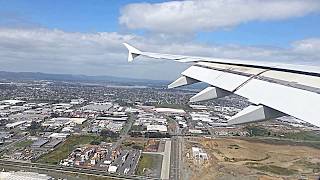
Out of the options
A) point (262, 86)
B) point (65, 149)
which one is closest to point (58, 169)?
point (65, 149)

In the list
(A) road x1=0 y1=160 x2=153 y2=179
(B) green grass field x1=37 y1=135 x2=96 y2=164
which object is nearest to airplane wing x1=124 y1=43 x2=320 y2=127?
(A) road x1=0 y1=160 x2=153 y2=179

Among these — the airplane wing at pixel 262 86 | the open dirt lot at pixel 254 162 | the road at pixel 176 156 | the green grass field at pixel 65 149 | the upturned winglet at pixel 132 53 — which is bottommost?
the green grass field at pixel 65 149

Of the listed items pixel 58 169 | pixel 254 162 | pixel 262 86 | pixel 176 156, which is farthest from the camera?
pixel 176 156

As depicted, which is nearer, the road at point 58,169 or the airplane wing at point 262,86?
the airplane wing at point 262,86

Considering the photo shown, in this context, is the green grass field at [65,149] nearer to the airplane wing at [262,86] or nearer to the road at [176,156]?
the road at [176,156]

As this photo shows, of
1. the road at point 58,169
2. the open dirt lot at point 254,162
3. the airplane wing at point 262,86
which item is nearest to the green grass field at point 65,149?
the road at point 58,169

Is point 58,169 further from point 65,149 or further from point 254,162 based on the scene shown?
point 254,162
